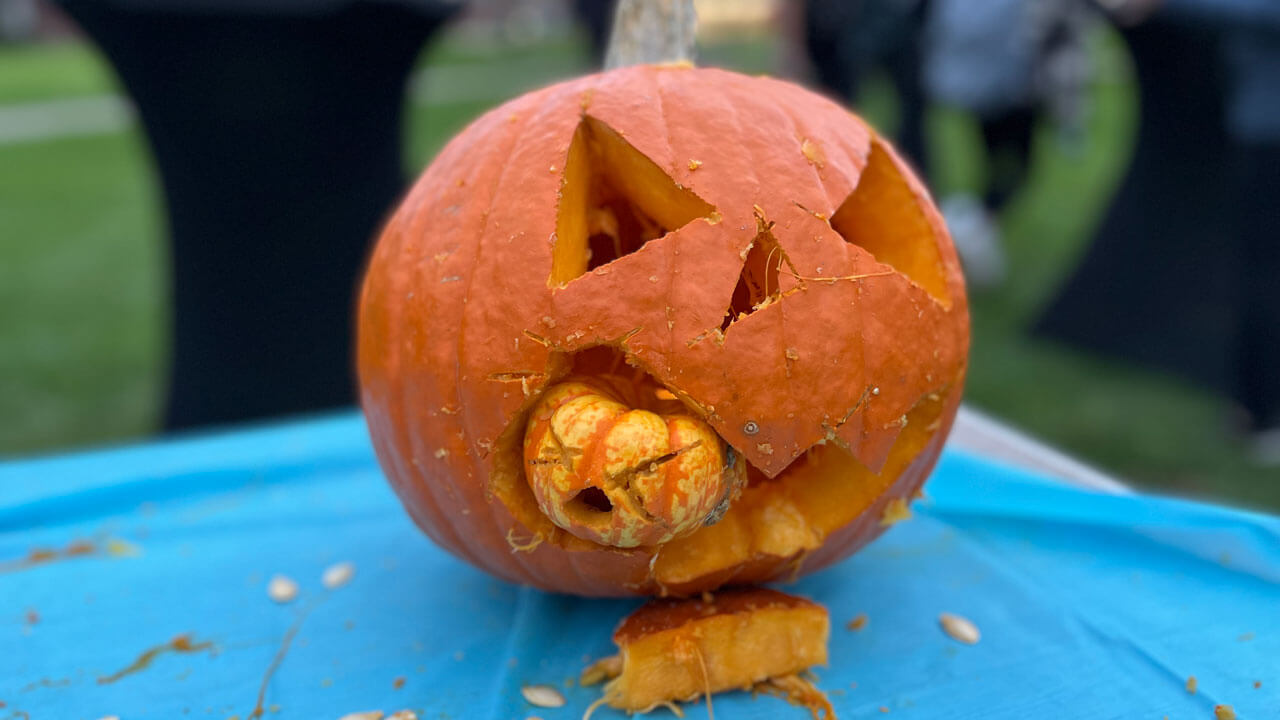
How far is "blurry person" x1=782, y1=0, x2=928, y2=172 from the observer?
14.4 feet

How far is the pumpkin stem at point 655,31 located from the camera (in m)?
1.34

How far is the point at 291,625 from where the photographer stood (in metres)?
1.34

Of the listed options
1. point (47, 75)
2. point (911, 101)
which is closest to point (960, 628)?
point (911, 101)

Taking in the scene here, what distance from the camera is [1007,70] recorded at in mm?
4062

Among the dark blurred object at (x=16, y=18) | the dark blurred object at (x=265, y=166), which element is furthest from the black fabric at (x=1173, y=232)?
the dark blurred object at (x=16, y=18)

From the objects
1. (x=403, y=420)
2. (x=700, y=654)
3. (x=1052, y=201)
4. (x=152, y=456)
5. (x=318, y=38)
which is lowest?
(x=1052, y=201)

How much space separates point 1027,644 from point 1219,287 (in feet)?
8.60

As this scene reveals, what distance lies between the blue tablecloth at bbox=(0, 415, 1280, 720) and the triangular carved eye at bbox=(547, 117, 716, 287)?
1.70ft

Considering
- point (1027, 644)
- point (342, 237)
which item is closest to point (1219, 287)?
point (1027, 644)

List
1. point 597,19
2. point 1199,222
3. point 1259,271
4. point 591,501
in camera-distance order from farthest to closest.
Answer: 1. point 597,19
2. point 1199,222
3. point 1259,271
4. point 591,501

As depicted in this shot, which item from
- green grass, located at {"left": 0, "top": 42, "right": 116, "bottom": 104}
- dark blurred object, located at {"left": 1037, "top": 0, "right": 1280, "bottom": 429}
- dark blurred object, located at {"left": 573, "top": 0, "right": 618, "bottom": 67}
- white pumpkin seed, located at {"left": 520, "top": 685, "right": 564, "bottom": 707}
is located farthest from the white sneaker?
green grass, located at {"left": 0, "top": 42, "right": 116, "bottom": 104}

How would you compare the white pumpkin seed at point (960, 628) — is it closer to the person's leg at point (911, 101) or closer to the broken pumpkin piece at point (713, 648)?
the broken pumpkin piece at point (713, 648)

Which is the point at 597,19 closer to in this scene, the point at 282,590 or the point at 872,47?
the point at 872,47

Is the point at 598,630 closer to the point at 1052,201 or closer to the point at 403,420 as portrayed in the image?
the point at 403,420
